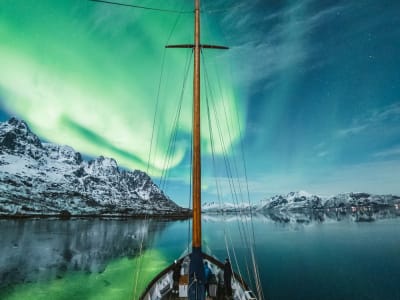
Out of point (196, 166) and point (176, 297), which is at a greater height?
point (196, 166)

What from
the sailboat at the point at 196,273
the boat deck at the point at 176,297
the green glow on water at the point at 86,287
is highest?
the sailboat at the point at 196,273

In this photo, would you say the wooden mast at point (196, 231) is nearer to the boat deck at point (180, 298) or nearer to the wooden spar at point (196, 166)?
the wooden spar at point (196, 166)

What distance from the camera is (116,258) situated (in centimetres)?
3584

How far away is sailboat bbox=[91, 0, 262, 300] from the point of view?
17.0 ft

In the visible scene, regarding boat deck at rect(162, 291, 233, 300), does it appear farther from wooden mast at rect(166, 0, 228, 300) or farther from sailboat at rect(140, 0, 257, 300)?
wooden mast at rect(166, 0, 228, 300)

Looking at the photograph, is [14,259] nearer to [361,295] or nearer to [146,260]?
[146,260]

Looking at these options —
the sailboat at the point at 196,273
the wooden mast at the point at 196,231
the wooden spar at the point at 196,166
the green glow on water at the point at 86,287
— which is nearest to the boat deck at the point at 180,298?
the sailboat at the point at 196,273

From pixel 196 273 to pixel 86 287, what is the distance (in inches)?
853

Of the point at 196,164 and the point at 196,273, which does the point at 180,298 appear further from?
the point at 196,164

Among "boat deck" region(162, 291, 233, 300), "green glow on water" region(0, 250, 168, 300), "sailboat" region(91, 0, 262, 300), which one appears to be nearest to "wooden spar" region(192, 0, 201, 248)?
"sailboat" region(91, 0, 262, 300)

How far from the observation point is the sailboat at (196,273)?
5.19 metres

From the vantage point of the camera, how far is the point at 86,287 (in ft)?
69.5

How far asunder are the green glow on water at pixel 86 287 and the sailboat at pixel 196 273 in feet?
29.9

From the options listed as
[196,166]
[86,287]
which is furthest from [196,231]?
[86,287]
